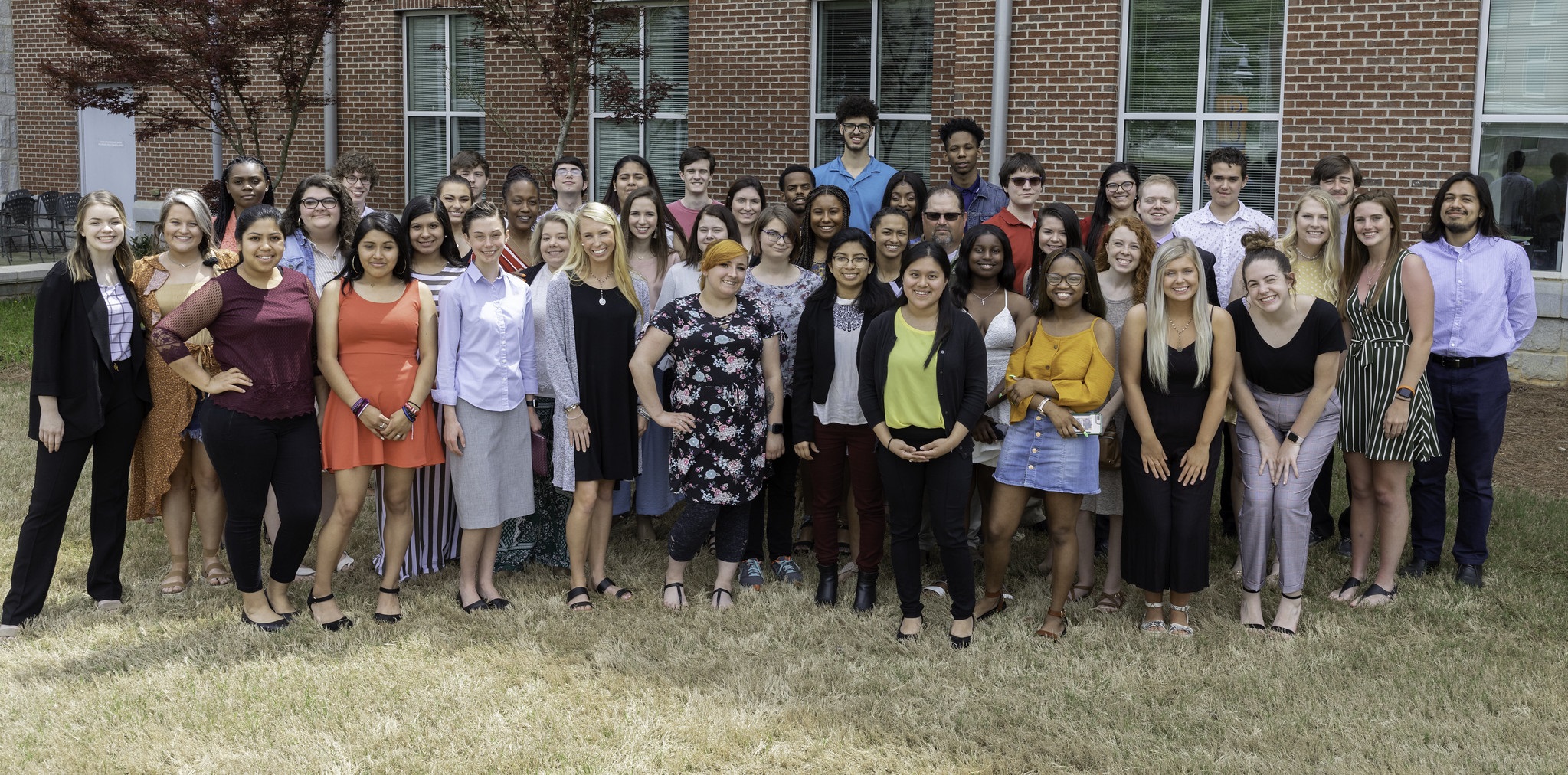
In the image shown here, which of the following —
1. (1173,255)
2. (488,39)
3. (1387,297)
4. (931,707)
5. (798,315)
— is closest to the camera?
(931,707)

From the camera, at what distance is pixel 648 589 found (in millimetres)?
5941

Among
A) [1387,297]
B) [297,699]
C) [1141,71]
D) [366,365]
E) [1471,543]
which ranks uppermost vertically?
[1141,71]

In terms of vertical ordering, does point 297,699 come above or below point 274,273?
below

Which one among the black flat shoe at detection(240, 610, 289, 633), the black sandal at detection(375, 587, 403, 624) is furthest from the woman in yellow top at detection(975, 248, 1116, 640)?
the black flat shoe at detection(240, 610, 289, 633)

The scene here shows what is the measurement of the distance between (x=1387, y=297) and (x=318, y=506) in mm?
4580

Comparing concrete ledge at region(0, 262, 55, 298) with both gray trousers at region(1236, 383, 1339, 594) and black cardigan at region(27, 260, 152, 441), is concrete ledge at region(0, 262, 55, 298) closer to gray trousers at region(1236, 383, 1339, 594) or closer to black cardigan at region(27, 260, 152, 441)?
black cardigan at region(27, 260, 152, 441)

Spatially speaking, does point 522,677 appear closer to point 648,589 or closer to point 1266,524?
point 648,589

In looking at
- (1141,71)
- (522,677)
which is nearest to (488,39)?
(1141,71)

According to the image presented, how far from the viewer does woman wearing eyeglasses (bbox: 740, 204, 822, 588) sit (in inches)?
224

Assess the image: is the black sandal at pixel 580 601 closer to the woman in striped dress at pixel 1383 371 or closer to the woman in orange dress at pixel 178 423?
the woman in orange dress at pixel 178 423

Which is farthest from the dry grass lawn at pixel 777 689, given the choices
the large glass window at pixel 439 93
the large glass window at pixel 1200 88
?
the large glass window at pixel 439 93

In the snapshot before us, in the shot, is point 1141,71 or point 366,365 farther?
→ point 1141,71

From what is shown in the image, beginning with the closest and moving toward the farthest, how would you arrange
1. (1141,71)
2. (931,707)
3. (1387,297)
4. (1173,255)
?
(931,707)
(1173,255)
(1387,297)
(1141,71)

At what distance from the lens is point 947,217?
20.1ft
